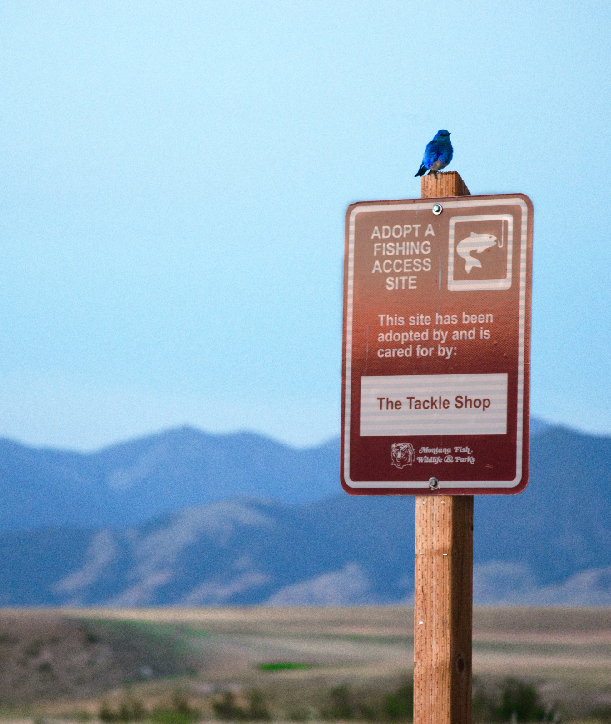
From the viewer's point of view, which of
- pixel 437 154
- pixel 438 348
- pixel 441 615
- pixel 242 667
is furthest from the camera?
pixel 242 667

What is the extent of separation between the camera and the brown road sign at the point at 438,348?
4.68 meters

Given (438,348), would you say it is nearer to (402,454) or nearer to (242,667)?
(402,454)

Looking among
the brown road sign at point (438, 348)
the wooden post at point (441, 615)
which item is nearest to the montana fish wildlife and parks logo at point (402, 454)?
the brown road sign at point (438, 348)

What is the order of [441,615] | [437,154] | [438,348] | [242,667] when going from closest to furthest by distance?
[441,615] < [438,348] < [437,154] < [242,667]

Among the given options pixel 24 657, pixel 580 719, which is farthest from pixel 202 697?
pixel 580 719

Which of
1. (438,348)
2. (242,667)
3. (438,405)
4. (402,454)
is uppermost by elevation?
(438,348)

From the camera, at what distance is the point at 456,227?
191 inches

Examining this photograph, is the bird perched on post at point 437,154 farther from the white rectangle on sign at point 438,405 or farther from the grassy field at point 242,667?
the grassy field at point 242,667

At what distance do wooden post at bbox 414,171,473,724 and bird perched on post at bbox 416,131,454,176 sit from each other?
1508mm

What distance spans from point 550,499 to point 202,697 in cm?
13066

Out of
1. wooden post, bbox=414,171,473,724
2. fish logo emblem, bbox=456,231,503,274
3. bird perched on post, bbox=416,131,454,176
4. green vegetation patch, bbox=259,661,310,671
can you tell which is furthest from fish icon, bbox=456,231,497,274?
green vegetation patch, bbox=259,661,310,671

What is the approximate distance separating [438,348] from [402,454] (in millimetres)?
481

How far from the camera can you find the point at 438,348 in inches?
187

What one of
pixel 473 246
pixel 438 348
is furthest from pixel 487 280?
pixel 438 348
